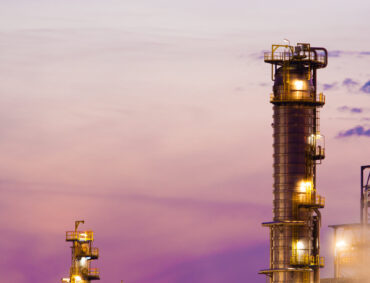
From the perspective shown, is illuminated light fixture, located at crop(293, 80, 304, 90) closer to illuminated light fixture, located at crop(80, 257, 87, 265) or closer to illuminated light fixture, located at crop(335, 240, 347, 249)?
illuminated light fixture, located at crop(335, 240, 347, 249)

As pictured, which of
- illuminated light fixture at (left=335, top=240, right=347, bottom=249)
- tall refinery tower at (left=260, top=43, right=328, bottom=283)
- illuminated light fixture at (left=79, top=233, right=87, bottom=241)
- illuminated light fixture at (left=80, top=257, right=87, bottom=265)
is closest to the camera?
tall refinery tower at (left=260, top=43, right=328, bottom=283)

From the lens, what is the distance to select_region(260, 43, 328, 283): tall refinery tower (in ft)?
310

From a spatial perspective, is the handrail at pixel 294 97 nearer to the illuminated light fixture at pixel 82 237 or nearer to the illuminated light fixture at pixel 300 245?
the illuminated light fixture at pixel 300 245

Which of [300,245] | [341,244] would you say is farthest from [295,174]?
[341,244]

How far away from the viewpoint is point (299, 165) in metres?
95.6

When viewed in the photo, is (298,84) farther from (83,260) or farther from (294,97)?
(83,260)

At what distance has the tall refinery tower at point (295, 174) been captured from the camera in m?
94.5

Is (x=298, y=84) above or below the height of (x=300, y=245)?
above

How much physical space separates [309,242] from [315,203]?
3.05 meters

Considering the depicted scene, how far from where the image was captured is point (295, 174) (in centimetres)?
9550

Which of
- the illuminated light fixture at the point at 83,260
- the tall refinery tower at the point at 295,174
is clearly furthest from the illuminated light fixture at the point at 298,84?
the illuminated light fixture at the point at 83,260

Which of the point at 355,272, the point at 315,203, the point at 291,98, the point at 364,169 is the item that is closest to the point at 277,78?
the point at 291,98

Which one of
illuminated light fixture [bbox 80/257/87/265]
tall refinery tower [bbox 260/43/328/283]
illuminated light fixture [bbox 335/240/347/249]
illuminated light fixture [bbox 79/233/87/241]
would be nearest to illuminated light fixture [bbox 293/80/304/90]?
tall refinery tower [bbox 260/43/328/283]

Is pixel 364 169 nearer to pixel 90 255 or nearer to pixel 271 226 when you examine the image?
pixel 271 226
